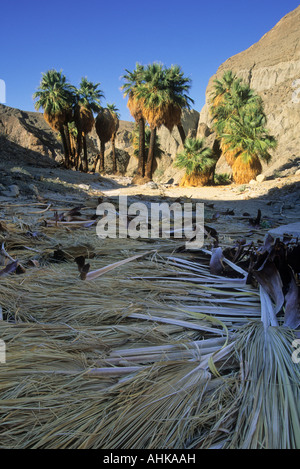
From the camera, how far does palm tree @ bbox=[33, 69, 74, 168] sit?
66.5 feet

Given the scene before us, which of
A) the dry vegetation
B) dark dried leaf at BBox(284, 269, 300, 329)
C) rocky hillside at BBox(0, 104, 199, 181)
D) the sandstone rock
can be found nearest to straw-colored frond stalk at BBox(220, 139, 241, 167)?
rocky hillside at BBox(0, 104, 199, 181)

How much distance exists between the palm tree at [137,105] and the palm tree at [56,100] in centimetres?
431

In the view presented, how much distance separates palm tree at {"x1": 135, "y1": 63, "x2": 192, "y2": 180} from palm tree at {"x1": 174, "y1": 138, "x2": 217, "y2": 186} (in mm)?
2141

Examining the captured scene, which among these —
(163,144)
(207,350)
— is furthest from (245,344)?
(163,144)

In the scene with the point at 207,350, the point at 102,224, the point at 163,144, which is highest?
the point at 163,144

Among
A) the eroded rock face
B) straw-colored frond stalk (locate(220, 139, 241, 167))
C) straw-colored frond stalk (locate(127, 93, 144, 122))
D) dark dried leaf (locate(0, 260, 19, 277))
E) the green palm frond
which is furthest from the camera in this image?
the eroded rock face

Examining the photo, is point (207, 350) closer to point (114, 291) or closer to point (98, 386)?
point (98, 386)

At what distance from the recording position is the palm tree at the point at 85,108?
22.0 metres

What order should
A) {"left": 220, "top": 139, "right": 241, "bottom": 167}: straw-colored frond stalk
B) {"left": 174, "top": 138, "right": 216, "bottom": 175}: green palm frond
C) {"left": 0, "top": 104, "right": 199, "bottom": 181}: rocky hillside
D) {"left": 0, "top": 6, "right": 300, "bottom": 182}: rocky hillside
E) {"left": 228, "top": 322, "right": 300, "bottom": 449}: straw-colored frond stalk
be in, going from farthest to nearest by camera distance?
{"left": 0, "top": 6, "right": 300, "bottom": 182}: rocky hillside < {"left": 0, "top": 104, "right": 199, "bottom": 181}: rocky hillside < {"left": 174, "top": 138, "right": 216, "bottom": 175}: green palm frond < {"left": 220, "top": 139, "right": 241, "bottom": 167}: straw-colored frond stalk < {"left": 228, "top": 322, "right": 300, "bottom": 449}: straw-colored frond stalk

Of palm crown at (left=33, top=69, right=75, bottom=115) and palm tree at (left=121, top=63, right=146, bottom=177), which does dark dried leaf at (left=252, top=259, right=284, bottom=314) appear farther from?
palm crown at (left=33, top=69, right=75, bottom=115)

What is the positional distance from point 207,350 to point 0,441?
0.70 metres

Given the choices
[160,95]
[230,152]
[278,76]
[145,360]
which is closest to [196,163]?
[230,152]

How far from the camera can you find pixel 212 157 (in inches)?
680
